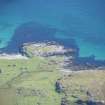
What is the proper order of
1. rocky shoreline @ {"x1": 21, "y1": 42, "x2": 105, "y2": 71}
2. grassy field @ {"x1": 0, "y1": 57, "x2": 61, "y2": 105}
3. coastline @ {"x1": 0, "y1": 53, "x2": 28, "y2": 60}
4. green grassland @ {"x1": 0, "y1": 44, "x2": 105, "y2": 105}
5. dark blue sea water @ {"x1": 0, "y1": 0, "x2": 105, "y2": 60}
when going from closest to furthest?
1. green grassland @ {"x1": 0, "y1": 44, "x2": 105, "y2": 105}
2. grassy field @ {"x1": 0, "y1": 57, "x2": 61, "y2": 105}
3. rocky shoreline @ {"x1": 21, "y1": 42, "x2": 105, "y2": 71}
4. coastline @ {"x1": 0, "y1": 53, "x2": 28, "y2": 60}
5. dark blue sea water @ {"x1": 0, "y1": 0, "x2": 105, "y2": 60}

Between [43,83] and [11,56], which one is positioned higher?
[11,56]

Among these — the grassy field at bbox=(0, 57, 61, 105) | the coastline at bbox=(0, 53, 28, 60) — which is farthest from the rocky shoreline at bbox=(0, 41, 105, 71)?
the grassy field at bbox=(0, 57, 61, 105)

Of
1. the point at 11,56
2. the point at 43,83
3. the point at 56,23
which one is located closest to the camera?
the point at 43,83

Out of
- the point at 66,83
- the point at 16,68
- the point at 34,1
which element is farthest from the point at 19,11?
the point at 66,83

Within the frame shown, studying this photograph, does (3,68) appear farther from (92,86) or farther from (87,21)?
(87,21)

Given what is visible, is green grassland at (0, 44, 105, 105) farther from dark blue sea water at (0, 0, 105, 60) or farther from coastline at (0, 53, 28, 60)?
dark blue sea water at (0, 0, 105, 60)

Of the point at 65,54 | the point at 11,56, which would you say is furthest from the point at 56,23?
the point at 11,56

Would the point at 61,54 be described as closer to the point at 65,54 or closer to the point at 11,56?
the point at 65,54

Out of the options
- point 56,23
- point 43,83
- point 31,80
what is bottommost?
point 43,83

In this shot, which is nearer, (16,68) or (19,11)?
(16,68)
